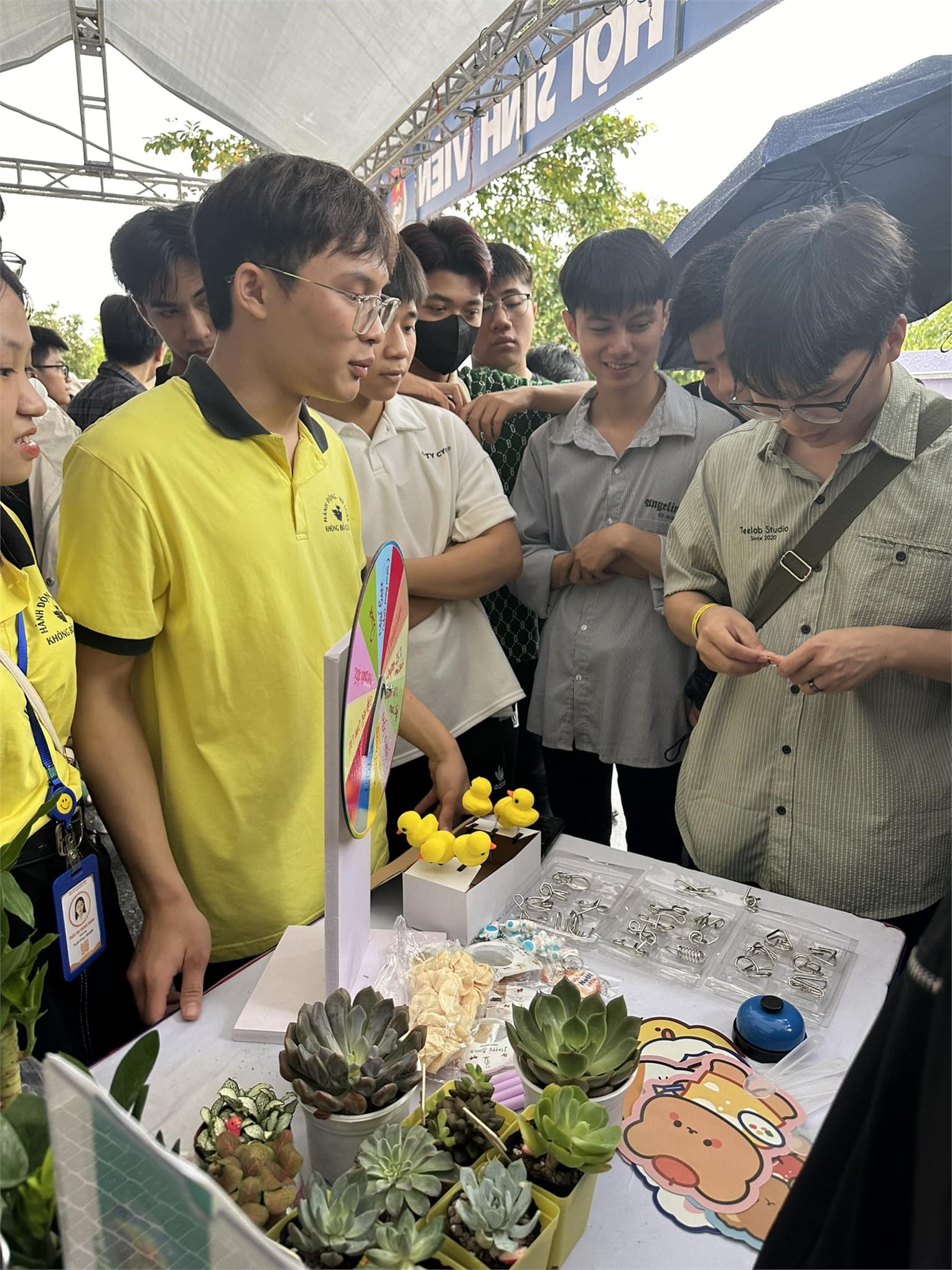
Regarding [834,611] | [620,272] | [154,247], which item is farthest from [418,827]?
[154,247]

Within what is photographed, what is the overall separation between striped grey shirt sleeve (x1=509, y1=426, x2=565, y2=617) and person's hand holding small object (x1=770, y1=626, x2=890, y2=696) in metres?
0.91

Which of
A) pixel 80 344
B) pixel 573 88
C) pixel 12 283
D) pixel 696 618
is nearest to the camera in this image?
pixel 12 283

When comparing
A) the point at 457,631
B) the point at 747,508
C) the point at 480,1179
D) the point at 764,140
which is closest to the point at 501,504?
the point at 457,631

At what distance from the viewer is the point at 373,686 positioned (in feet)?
3.25

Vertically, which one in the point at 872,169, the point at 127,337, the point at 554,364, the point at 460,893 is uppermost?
the point at 872,169

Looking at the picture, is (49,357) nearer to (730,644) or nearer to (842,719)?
(730,644)

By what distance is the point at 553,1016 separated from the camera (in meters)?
0.86

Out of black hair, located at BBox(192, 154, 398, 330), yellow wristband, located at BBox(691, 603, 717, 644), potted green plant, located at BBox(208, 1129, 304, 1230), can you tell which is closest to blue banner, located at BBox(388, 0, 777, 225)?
black hair, located at BBox(192, 154, 398, 330)

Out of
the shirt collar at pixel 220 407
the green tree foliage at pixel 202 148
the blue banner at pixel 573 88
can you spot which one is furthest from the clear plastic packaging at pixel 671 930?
the green tree foliage at pixel 202 148

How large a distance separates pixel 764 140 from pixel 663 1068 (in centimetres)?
214

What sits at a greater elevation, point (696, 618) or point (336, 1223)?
point (696, 618)

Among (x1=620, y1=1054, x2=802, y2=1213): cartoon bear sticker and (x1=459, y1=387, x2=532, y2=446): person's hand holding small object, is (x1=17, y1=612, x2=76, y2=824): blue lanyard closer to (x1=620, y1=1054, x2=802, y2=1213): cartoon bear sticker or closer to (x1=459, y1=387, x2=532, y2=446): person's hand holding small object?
(x1=620, y1=1054, x2=802, y2=1213): cartoon bear sticker

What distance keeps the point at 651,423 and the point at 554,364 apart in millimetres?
2307

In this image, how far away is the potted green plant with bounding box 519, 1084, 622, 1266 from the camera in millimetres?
736
